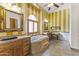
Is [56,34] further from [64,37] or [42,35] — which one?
[42,35]

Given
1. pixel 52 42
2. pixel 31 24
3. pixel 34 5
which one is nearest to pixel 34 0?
pixel 34 5

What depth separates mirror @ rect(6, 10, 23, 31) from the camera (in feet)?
8.87

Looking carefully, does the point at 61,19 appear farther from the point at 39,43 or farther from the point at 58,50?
the point at 39,43

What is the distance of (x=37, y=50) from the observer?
3.04 meters

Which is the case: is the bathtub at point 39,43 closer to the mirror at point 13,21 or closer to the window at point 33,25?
the window at point 33,25

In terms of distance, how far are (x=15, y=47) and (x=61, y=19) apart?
1.36m

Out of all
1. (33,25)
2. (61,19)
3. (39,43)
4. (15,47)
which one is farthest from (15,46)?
(61,19)

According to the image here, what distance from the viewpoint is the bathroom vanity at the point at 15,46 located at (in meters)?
2.25

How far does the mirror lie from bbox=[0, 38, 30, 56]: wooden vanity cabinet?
388 millimetres

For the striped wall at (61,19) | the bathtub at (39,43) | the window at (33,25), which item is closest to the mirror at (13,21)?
the window at (33,25)

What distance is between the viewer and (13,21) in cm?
277

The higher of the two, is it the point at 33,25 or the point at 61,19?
the point at 61,19

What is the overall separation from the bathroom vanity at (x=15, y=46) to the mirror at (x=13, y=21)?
0.35m

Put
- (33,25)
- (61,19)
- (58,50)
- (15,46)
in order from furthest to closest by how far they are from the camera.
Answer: (33,25) < (61,19) < (58,50) < (15,46)
